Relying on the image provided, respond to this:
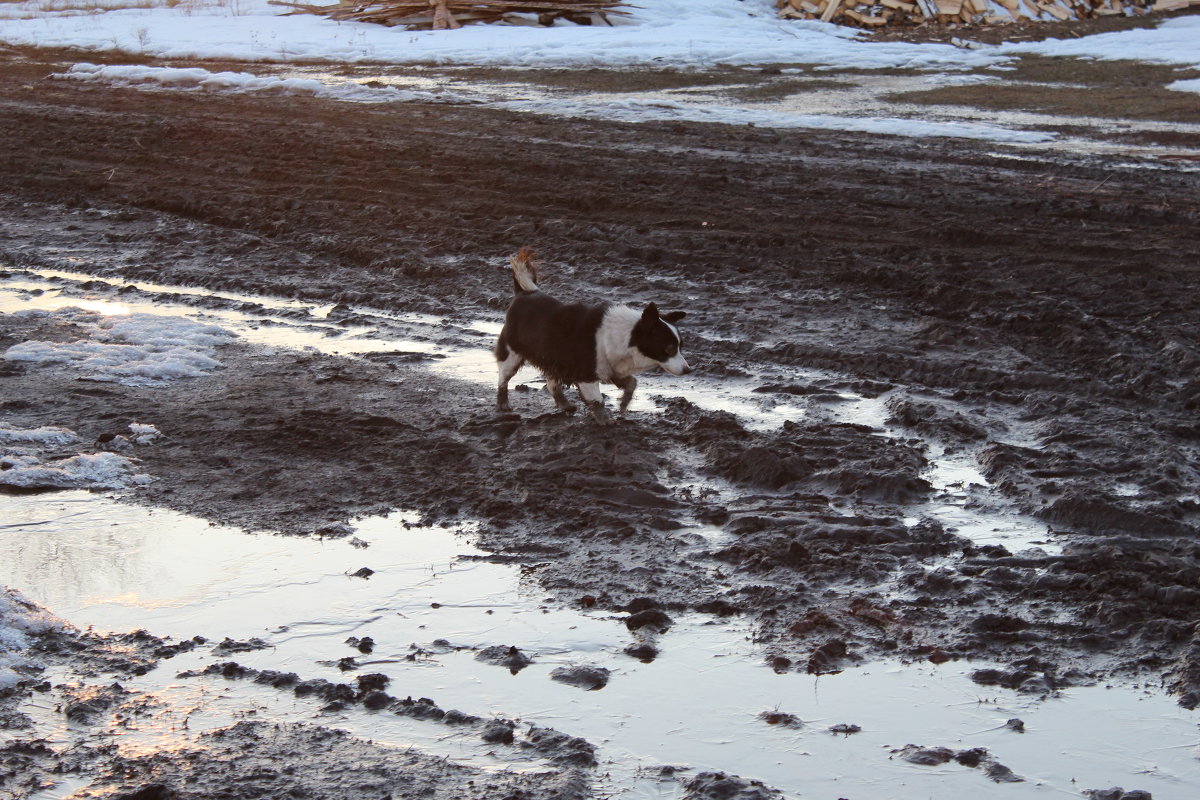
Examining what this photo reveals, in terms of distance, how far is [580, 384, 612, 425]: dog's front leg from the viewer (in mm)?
7562

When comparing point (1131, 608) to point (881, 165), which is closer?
point (1131, 608)

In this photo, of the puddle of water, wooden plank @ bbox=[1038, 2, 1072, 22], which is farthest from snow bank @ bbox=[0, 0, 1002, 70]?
the puddle of water

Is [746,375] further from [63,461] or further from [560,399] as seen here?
[63,461]

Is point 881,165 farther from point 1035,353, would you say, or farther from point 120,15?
point 120,15

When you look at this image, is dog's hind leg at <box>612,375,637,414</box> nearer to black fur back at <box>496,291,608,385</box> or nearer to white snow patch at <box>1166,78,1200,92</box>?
black fur back at <box>496,291,608,385</box>

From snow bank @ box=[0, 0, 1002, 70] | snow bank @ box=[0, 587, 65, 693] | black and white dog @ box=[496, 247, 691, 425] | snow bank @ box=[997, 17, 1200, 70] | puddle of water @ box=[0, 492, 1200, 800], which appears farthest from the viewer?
snow bank @ box=[0, 0, 1002, 70]

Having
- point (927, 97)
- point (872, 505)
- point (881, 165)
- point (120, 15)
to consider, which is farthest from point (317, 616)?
point (120, 15)

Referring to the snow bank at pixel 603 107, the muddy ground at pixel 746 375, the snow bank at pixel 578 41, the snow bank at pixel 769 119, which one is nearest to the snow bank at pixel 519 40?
the snow bank at pixel 578 41

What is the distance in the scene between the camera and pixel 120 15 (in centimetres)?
3584

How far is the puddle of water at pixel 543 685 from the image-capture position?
430cm

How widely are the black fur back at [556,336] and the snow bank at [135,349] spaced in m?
2.33

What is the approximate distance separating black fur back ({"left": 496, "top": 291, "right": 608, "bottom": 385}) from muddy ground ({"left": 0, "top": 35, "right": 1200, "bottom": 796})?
0.36m

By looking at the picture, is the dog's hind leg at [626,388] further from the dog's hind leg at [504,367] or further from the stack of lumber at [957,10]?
the stack of lumber at [957,10]

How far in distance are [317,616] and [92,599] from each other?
3.28ft
